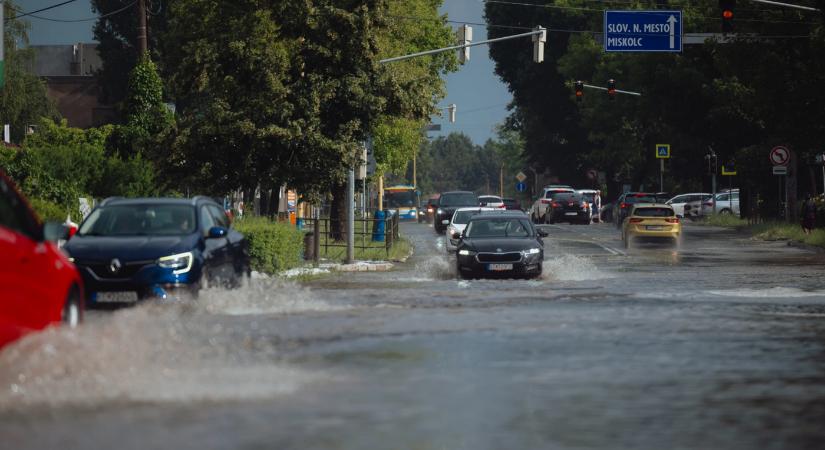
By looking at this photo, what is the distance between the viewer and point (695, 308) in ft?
66.9

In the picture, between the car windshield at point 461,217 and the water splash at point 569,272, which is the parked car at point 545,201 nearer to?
the car windshield at point 461,217

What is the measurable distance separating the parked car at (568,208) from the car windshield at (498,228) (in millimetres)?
45912

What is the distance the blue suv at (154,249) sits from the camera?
1866cm

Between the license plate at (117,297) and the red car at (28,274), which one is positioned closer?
the red car at (28,274)

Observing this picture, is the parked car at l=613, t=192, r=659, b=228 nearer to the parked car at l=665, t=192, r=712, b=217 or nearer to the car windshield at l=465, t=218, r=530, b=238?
the parked car at l=665, t=192, r=712, b=217

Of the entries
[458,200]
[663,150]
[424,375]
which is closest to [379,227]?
[458,200]

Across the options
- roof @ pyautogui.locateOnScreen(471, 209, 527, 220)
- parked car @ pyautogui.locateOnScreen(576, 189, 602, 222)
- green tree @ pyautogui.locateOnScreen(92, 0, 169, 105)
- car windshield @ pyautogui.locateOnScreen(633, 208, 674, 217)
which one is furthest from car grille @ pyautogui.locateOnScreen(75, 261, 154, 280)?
green tree @ pyautogui.locateOnScreen(92, 0, 169, 105)

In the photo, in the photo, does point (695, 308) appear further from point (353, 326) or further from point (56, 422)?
point (56, 422)

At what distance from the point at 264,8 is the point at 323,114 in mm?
3480

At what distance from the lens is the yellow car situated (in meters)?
47.3

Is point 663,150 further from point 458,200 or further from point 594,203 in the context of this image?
point 458,200

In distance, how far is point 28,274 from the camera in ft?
37.9

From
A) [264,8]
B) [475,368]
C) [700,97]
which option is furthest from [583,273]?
[700,97]

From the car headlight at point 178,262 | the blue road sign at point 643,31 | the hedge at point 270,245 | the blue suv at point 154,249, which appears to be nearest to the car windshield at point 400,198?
the blue road sign at point 643,31
